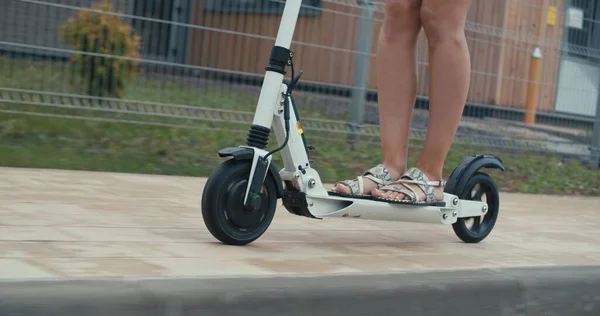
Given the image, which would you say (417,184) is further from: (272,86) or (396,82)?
(272,86)

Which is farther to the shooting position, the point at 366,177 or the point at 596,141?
the point at 596,141

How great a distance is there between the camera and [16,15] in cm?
Answer: 609

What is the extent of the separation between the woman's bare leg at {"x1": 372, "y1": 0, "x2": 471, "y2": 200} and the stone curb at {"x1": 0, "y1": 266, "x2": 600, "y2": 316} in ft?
2.32

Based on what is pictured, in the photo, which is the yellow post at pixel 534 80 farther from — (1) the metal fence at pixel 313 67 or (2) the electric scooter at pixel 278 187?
(2) the electric scooter at pixel 278 187

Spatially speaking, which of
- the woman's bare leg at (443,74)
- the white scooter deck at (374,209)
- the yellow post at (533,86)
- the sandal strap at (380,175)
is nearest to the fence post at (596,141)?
the yellow post at (533,86)

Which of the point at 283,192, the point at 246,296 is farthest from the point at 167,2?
the point at 246,296

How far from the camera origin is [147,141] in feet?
21.5

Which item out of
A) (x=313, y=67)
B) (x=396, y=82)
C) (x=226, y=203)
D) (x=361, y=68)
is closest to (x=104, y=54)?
(x=313, y=67)

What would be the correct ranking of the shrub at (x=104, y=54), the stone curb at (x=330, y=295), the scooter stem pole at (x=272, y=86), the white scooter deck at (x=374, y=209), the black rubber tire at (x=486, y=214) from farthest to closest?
1. the shrub at (x=104, y=54)
2. the black rubber tire at (x=486, y=214)
3. the white scooter deck at (x=374, y=209)
4. the scooter stem pole at (x=272, y=86)
5. the stone curb at (x=330, y=295)

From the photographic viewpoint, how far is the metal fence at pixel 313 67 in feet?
20.4

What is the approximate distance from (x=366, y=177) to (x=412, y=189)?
0.19m

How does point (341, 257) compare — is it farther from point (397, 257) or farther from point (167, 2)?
point (167, 2)

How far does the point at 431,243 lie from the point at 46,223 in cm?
162

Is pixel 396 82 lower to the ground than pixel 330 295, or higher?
higher
